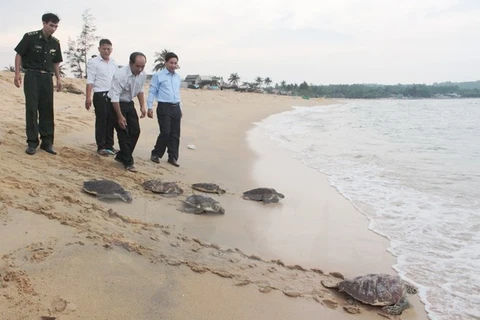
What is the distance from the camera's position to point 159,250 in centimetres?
290

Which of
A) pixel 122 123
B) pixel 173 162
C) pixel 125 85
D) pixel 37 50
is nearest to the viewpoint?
pixel 37 50

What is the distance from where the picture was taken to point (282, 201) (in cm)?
500

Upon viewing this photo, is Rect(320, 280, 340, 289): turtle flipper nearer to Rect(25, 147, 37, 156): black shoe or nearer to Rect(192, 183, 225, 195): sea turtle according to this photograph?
Rect(192, 183, 225, 195): sea turtle

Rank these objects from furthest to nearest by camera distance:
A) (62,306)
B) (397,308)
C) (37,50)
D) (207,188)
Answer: (207,188) → (37,50) → (397,308) → (62,306)

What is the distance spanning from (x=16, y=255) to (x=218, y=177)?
377 cm

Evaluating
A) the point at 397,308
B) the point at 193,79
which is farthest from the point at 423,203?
the point at 193,79

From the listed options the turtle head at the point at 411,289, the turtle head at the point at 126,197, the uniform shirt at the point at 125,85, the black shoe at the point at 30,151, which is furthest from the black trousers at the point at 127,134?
the turtle head at the point at 411,289

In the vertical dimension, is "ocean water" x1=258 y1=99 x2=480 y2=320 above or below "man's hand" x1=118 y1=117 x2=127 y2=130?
below

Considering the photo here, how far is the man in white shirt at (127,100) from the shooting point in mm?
5031

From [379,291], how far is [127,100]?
405 cm

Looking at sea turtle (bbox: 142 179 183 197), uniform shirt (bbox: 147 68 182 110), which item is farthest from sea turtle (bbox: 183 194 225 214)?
uniform shirt (bbox: 147 68 182 110)

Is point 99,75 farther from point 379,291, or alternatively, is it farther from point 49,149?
point 379,291

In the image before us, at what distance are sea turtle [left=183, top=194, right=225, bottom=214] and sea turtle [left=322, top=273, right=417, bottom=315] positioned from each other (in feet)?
5.51

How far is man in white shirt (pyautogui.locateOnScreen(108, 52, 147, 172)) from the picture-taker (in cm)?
503
